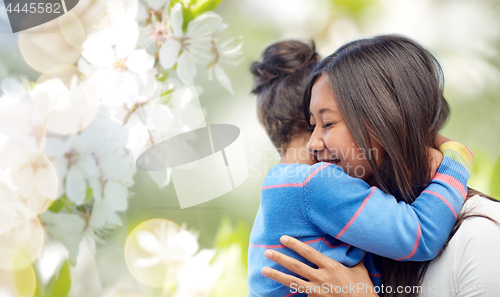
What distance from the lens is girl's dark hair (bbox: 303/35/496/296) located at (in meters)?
0.57

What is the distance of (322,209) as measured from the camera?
55cm

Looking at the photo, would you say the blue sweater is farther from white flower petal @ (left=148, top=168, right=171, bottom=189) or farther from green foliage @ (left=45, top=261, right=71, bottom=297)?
green foliage @ (left=45, top=261, right=71, bottom=297)

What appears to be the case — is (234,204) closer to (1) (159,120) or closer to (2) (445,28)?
(1) (159,120)

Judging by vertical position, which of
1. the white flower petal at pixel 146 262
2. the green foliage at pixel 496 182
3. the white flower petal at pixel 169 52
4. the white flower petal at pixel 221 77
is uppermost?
the white flower petal at pixel 169 52

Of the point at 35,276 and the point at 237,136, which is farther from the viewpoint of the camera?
the point at 237,136

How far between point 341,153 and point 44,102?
2.07 ft

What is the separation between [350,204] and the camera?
53cm

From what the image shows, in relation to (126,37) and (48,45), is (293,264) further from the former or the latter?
(48,45)

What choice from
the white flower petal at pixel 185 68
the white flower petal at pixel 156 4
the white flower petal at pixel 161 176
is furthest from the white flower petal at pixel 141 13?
the white flower petal at pixel 161 176

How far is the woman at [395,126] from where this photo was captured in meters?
0.56

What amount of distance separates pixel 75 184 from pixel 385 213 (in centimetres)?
61

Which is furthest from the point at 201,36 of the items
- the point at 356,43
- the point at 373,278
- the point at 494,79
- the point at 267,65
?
the point at 494,79

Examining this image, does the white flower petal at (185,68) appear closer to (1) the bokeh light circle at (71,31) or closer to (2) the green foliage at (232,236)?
(1) the bokeh light circle at (71,31)

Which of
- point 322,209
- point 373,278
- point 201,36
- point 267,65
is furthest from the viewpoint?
point 267,65
